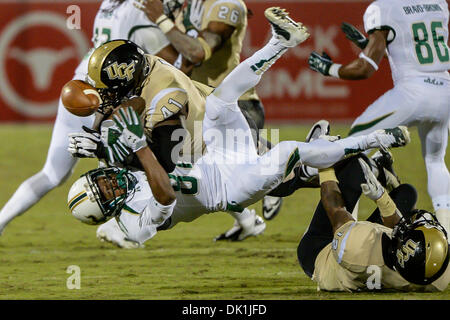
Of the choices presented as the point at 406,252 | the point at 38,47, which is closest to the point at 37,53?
the point at 38,47

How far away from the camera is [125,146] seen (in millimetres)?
5074

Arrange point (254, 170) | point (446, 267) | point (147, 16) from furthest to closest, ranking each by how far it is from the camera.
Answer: point (147, 16)
point (254, 170)
point (446, 267)

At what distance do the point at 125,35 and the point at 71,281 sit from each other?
7.55 feet

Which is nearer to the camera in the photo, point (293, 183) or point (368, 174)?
point (368, 174)

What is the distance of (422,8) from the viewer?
21.7 feet

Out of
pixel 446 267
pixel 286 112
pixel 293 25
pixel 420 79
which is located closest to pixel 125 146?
pixel 293 25

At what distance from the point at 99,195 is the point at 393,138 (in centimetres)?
187

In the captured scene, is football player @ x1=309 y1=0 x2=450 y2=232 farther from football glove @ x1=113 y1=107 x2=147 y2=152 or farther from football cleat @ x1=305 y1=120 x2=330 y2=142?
football glove @ x1=113 y1=107 x2=147 y2=152

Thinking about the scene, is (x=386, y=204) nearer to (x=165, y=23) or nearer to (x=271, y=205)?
(x=271, y=205)

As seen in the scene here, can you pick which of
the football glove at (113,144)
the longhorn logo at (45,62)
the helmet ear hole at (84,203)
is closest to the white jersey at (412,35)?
the football glove at (113,144)

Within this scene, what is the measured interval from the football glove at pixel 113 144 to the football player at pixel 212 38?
1805mm

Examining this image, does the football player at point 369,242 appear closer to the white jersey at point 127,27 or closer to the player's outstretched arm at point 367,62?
the player's outstretched arm at point 367,62

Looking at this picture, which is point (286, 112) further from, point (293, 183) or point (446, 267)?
point (446, 267)

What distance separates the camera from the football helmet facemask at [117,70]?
5.29 meters
